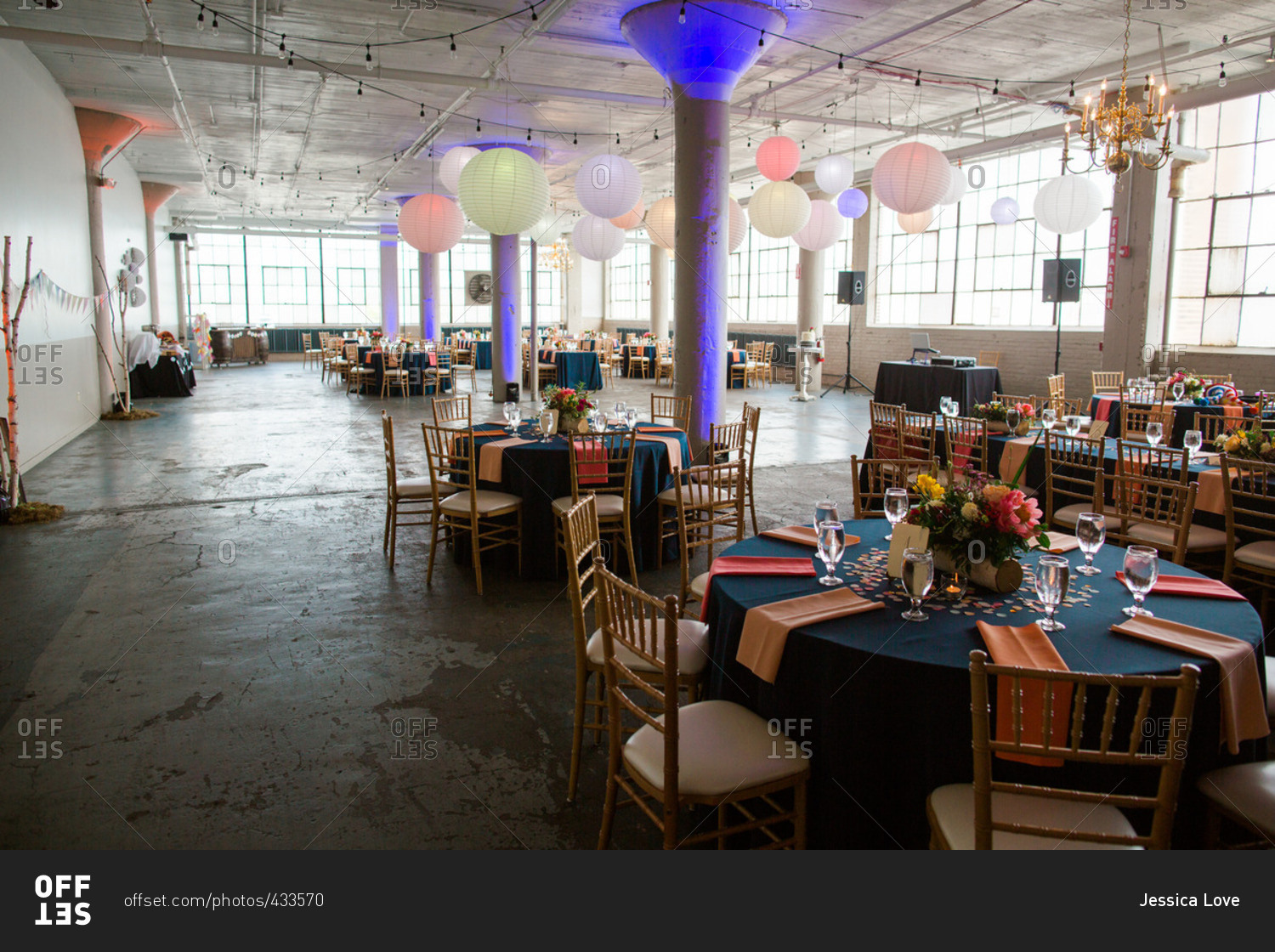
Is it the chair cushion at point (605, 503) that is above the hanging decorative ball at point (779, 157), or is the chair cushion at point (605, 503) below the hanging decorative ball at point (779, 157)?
below

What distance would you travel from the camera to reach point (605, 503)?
4.73 meters

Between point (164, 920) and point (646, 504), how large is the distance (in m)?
3.63

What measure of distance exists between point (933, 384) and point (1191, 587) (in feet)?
32.2

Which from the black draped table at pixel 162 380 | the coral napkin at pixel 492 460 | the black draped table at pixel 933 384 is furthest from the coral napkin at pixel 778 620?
the black draped table at pixel 162 380

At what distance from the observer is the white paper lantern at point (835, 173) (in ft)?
28.0

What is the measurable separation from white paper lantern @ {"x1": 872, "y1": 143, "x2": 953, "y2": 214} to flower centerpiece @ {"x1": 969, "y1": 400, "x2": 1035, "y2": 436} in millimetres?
1843

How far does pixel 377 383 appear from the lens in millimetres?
15289

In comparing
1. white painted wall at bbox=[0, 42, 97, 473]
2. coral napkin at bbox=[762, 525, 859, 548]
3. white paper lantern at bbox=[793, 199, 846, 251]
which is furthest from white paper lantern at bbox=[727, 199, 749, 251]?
white painted wall at bbox=[0, 42, 97, 473]

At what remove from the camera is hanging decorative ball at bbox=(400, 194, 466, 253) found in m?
7.24

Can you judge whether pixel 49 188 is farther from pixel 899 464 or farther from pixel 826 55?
pixel 899 464

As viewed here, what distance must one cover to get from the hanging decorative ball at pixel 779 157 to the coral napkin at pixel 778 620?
6.41 meters

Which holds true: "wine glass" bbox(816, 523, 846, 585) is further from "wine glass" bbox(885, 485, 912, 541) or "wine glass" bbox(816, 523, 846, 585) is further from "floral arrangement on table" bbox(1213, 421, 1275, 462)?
"floral arrangement on table" bbox(1213, 421, 1275, 462)

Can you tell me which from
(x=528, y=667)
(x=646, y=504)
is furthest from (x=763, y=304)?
(x=528, y=667)

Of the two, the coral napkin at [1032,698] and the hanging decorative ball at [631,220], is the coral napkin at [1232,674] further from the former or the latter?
the hanging decorative ball at [631,220]
